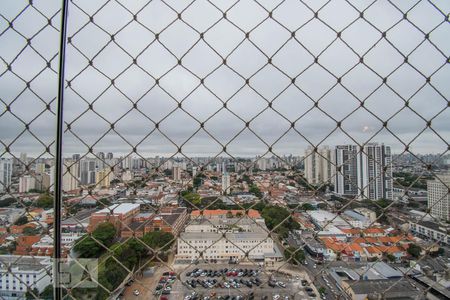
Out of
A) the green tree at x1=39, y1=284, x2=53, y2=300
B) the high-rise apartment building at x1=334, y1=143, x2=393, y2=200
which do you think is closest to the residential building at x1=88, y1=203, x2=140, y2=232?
the green tree at x1=39, y1=284, x2=53, y2=300

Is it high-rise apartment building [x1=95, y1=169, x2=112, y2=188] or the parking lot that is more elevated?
high-rise apartment building [x1=95, y1=169, x2=112, y2=188]

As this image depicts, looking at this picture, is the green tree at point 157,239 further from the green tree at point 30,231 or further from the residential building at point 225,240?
the green tree at point 30,231

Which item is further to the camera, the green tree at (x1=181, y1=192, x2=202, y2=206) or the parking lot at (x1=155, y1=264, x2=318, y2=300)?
the green tree at (x1=181, y1=192, x2=202, y2=206)

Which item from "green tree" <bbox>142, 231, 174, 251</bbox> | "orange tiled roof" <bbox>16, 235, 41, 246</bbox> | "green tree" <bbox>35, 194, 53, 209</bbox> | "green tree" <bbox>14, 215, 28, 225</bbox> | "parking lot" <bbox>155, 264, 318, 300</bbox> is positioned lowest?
"parking lot" <bbox>155, 264, 318, 300</bbox>

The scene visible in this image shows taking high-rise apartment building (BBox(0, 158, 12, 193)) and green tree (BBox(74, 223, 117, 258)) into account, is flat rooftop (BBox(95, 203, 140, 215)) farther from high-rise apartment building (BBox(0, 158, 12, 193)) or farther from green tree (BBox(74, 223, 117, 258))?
high-rise apartment building (BBox(0, 158, 12, 193))

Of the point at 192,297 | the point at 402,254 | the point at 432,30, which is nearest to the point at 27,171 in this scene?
the point at 192,297

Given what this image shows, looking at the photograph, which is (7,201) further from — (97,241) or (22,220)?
(97,241)

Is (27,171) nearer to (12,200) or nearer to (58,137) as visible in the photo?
(12,200)
